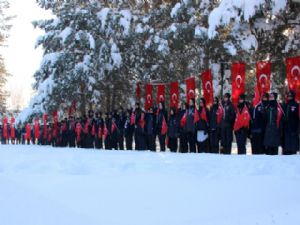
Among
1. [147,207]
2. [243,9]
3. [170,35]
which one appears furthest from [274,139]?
[170,35]

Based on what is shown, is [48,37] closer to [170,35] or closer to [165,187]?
[170,35]

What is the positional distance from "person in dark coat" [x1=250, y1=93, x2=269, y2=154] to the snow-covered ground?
4.02 meters

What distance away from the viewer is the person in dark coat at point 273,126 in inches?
495

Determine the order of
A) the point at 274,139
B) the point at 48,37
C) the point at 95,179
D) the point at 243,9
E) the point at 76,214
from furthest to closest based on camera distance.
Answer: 1. the point at 48,37
2. the point at 243,9
3. the point at 274,139
4. the point at 95,179
5. the point at 76,214

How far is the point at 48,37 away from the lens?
25.7m

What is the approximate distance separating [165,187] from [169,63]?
16527 mm

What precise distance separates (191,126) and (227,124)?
164 centimetres

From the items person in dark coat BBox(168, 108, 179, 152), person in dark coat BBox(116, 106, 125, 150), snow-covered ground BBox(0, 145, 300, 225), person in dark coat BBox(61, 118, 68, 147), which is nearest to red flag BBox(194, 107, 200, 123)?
person in dark coat BBox(168, 108, 179, 152)

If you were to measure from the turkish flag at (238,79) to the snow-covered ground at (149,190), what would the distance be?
6.08m

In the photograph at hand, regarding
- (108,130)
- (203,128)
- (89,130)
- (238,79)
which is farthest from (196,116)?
(89,130)

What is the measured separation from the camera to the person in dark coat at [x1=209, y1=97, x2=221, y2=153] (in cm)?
1429

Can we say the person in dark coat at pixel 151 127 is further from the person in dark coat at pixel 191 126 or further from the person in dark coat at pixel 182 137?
the person in dark coat at pixel 191 126

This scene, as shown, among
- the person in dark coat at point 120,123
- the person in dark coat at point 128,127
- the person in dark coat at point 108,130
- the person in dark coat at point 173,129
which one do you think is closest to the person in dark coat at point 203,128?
the person in dark coat at point 173,129

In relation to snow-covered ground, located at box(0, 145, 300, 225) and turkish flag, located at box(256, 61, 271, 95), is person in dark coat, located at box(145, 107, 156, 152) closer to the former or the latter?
turkish flag, located at box(256, 61, 271, 95)
